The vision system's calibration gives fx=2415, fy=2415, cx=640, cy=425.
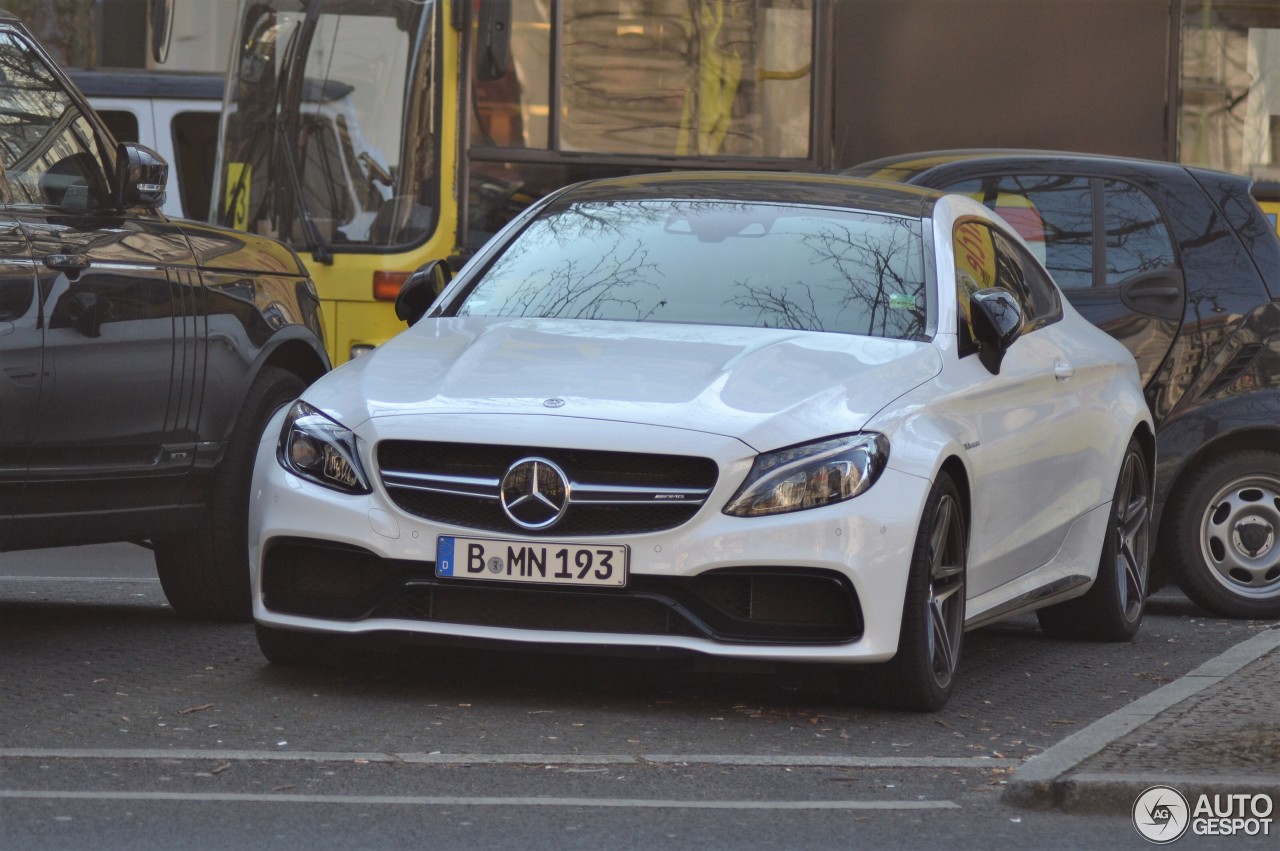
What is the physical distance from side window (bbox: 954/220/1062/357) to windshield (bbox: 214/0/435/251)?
4.45 m

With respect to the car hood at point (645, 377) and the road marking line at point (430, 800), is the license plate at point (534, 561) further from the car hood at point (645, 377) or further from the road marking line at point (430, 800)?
the road marking line at point (430, 800)

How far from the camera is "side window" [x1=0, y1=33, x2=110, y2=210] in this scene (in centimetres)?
757

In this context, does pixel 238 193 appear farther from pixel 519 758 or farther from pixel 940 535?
pixel 519 758

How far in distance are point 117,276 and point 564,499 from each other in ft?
6.50

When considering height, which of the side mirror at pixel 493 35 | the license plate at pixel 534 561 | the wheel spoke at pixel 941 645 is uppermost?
the side mirror at pixel 493 35

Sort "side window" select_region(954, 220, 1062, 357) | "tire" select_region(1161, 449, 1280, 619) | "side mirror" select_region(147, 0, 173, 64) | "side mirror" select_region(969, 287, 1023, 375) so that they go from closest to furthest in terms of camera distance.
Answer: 1. "side mirror" select_region(969, 287, 1023, 375)
2. "side window" select_region(954, 220, 1062, 357)
3. "tire" select_region(1161, 449, 1280, 619)
4. "side mirror" select_region(147, 0, 173, 64)

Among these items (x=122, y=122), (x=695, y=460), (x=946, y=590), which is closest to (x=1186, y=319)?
(x=946, y=590)

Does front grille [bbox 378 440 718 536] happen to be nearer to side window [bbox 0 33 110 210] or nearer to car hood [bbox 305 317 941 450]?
car hood [bbox 305 317 941 450]

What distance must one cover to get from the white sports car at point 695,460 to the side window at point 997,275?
4cm

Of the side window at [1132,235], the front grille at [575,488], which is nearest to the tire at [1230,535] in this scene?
the side window at [1132,235]

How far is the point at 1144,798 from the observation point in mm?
5551

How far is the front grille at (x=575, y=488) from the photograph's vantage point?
6469mm

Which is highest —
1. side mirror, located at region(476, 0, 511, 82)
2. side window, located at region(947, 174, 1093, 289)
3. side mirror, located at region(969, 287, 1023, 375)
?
side mirror, located at region(476, 0, 511, 82)

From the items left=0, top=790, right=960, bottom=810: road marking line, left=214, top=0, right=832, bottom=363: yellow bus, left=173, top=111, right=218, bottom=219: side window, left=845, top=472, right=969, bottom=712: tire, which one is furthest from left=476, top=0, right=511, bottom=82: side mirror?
left=0, top=790, right=960, bottom=810: road marking line
